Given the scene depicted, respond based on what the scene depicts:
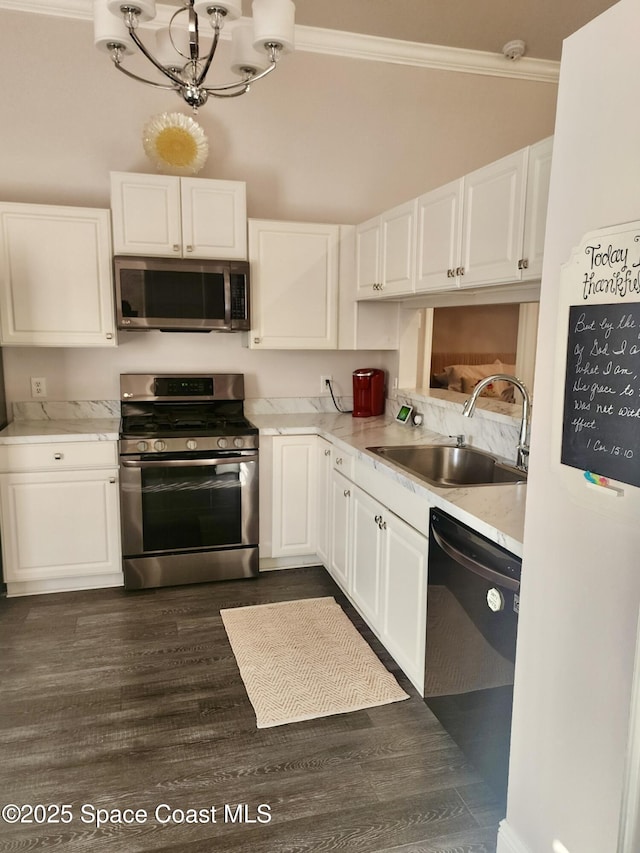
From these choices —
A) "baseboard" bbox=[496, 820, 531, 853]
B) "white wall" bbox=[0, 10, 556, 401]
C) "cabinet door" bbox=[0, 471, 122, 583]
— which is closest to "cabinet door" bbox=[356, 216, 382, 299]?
"white wall" bbox=[0, 10, 556, 401]

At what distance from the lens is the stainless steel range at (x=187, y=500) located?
3.18 m

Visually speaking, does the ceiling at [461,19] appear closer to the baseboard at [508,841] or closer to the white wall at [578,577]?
the white wall at [578,577]

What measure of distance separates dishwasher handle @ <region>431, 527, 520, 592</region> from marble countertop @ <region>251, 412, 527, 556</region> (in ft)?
0.30

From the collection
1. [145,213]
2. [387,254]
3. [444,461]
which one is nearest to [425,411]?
[444,461]

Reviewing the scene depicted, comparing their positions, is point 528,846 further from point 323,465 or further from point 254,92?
point 254,92

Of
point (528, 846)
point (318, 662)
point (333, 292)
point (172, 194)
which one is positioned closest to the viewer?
point (528, 846)

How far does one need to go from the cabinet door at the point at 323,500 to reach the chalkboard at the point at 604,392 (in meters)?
2.07

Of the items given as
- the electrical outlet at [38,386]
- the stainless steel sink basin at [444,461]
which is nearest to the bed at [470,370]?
the stainless steel sink basin at [444,461]

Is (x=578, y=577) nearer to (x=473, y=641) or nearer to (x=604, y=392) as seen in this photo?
(x=604, y=392)

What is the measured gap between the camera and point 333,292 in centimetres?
361

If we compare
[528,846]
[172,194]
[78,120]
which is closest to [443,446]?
[528,846]

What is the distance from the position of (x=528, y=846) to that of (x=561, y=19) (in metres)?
3.86

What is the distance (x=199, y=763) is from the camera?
2.02m

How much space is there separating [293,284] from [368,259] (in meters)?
0.46
